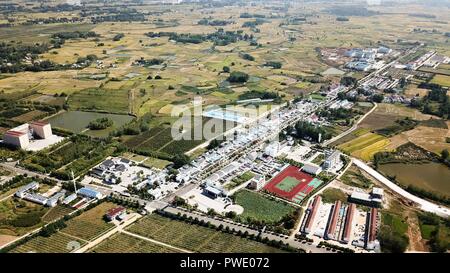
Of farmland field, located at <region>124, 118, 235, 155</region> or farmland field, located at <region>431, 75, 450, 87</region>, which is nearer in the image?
farmland field, located at <region>124, 118, 235, 155</region>

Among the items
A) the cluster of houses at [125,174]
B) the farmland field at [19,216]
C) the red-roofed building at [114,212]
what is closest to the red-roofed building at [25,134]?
the cluster of houses at [125,174]

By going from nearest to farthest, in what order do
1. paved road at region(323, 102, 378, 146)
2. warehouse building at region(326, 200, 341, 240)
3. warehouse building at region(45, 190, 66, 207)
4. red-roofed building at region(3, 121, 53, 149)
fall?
warehouse building at region(326, 200, 341, 240) → warehouse building at region(45, 190, 66, 207) → red-roofed building at region(3, 121, 53, 149) → paved road at region(323, 102, 378, 146)

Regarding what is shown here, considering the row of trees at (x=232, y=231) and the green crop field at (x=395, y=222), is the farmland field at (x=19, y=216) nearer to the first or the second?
the row of trees at (x=232, y=231)

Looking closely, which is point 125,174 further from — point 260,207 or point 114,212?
point 260,207

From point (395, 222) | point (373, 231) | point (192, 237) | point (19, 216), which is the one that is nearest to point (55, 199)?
point (19, 216)

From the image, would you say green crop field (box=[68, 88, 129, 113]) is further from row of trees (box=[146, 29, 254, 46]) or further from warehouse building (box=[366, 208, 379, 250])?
row of trees (box=[146, 29, 254, 46])

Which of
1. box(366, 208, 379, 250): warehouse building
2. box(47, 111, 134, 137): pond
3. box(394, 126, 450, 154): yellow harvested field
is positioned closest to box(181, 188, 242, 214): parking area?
box(366, 208, 379, 250): warehouse building
